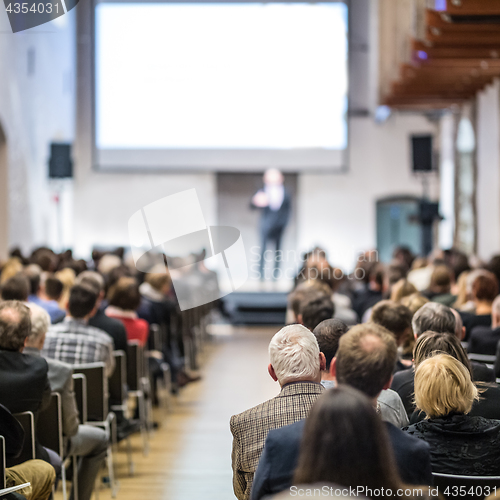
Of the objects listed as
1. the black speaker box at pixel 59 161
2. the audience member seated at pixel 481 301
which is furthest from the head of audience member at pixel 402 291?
the black speaker box at pixel 59 161

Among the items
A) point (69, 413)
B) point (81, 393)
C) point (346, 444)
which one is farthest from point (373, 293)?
point (346, 444)

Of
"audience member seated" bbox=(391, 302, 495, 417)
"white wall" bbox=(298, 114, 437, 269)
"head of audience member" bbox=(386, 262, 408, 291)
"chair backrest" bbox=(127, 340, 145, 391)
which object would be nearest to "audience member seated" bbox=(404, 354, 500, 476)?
"audience member seated" bbox=(391, 302, 495, 417)

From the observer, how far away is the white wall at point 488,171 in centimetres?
1045

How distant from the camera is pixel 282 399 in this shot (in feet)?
7.49

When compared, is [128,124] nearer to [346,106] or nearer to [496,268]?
[346,106]

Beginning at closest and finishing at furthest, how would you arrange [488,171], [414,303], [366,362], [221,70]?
[366,362], [414,303], [488,171], [221,70]

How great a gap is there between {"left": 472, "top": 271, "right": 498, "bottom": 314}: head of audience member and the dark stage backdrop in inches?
428

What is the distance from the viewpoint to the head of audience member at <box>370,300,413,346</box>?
136 inches

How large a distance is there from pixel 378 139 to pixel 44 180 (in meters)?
7.29

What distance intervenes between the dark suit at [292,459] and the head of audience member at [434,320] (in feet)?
4.89

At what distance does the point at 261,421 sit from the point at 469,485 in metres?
0.67

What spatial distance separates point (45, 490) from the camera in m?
2.89

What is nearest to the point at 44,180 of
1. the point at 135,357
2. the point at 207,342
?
the point at 207,342

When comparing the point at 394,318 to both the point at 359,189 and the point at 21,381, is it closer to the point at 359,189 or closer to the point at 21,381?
the point at 21,381
